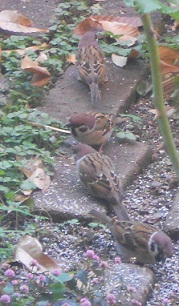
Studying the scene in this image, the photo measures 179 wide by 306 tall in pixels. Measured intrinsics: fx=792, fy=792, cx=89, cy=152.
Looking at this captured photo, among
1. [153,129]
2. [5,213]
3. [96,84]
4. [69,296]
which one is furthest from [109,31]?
[69,296]

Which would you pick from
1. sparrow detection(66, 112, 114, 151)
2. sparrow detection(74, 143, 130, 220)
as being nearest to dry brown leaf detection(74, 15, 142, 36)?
sparrow detection(66, 112, 114, 151)

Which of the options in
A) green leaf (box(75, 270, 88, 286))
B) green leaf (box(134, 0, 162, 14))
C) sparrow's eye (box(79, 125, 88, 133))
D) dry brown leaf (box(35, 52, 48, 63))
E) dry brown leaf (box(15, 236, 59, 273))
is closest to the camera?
green leaf (box(134, 0, 162, 14))

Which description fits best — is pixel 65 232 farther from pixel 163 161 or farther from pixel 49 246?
pixel 163 161

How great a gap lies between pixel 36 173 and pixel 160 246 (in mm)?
902

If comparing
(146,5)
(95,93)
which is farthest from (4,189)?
(146,5)

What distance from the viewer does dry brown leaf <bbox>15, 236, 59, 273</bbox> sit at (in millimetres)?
3275

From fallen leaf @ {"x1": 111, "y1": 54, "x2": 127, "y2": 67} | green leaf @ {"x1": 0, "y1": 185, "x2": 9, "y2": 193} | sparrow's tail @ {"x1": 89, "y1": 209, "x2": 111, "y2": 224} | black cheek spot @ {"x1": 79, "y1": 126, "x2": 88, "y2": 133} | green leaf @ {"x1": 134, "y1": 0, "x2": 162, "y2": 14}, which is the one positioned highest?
green leaf @ {"x1": 134, "y1": 0, "x2": 162, "y2": 14}

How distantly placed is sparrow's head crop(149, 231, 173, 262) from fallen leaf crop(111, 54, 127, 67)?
7.03 ft

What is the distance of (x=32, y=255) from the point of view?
3.35 metres

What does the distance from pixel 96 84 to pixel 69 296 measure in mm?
2425

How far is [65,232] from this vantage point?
371 cm

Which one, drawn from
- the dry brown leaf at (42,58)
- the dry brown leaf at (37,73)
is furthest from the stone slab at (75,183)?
the dry brown leaf at (42,58)

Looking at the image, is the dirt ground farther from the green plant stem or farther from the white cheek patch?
the green plant stem

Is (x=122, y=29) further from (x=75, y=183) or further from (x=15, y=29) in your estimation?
(x=75, y=183)
